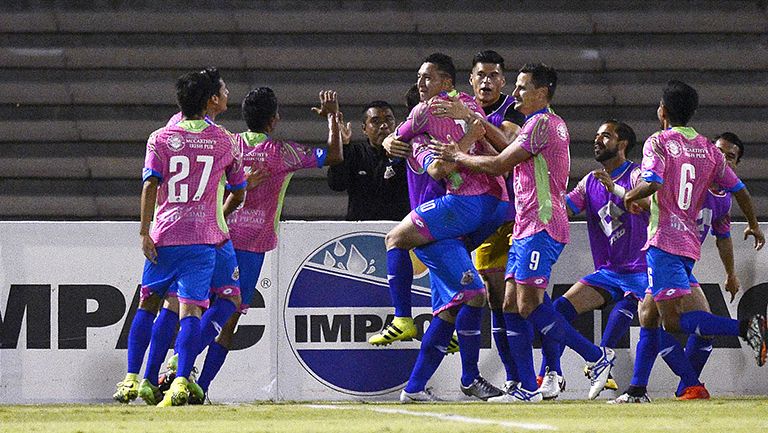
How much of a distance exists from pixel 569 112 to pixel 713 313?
10.8 ft

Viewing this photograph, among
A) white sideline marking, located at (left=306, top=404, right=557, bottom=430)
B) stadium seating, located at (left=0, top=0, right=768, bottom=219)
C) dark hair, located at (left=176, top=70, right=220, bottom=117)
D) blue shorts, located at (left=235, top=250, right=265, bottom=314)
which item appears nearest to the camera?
white sideline marking, located at (left=306, top=404, right=557, bottom=430)

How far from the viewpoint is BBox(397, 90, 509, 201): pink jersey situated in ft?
27.0

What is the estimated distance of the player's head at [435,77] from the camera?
8430 mm

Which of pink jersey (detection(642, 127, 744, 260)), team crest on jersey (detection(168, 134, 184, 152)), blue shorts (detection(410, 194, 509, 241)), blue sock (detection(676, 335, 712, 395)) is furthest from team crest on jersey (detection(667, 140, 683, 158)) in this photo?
team crest on jersey (detection(168, 134, 184, 152))

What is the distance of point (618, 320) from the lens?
8.98 m

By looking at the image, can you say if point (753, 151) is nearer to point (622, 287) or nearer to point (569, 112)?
point (569, 112)

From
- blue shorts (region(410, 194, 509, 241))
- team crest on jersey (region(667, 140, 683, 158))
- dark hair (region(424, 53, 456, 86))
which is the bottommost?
blue shorts (region(410, 194, 509, 241))

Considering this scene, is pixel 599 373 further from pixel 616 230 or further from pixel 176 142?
pixel 176 142

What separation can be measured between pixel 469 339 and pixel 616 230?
129 cm

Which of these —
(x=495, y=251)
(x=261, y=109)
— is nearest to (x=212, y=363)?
(x=261, y=109)

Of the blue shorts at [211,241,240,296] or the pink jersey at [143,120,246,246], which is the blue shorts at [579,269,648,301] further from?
the pink jersey at [143,120,246,246]

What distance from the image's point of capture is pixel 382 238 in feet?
30.0

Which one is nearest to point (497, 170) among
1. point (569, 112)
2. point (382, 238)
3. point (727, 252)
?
point (382, 238)

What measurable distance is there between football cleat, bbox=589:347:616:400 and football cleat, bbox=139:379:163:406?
2.53 metres
